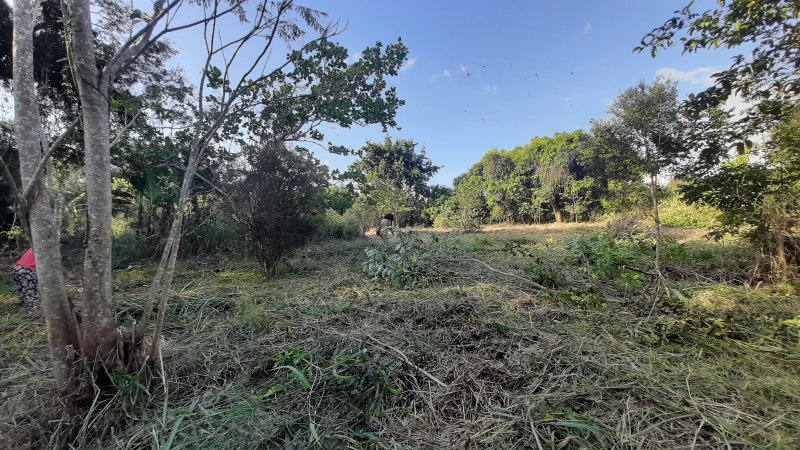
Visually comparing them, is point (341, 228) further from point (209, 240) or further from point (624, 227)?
point (624, 227)

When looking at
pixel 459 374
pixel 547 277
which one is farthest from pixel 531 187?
pixel 459 374

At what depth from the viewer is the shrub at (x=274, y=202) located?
5820mm

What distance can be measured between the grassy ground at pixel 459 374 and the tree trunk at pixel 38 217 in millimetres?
326

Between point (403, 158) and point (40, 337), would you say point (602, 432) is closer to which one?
point (40, 337)

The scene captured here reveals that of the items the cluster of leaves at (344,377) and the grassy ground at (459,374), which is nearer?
the grassy ground at (459,374)

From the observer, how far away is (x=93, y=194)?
1.93m

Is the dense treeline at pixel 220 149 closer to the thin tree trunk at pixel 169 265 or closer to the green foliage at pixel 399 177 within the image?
the thin tree trunk at pixel 169 265

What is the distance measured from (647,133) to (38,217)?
8.19 meters

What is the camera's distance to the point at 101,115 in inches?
77.8

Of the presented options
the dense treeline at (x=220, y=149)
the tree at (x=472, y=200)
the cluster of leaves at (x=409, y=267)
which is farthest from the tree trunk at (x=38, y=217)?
the tree at (x=472, y=200)

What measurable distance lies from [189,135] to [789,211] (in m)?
9.14

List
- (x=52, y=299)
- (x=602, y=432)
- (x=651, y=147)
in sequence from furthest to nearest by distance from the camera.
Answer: (x=651, y=147) < (x=52, y=299) < (x=602, y=432)

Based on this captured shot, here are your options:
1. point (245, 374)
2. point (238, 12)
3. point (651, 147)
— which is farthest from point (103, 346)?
point (651, 147)

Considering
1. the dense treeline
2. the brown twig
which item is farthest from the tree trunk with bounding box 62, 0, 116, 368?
the brown twig
